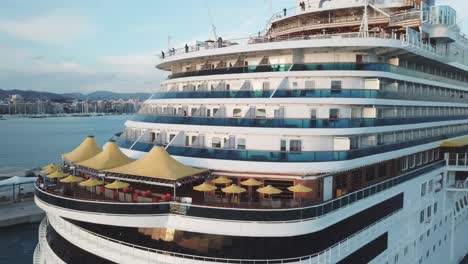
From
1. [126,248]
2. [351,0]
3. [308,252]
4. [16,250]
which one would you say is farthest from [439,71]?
[16,250]

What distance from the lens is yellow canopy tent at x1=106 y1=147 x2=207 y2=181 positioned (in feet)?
49.5

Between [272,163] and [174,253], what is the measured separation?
16.1 feet

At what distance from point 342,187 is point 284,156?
3.36 metres

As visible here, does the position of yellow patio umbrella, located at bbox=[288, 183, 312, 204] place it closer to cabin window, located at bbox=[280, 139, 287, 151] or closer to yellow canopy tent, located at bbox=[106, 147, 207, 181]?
cabin window, located at bbox=[280, 139, 287, 151]

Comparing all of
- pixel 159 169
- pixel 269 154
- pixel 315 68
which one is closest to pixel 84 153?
pixel 159 169

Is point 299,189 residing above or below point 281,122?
below

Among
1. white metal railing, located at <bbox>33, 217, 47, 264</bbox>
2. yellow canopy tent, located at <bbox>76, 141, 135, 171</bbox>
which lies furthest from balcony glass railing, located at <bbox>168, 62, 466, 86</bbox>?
white metal railing, located at <bbox>33, 217, 47, 264</bbox>

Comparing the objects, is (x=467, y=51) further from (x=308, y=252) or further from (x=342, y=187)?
(x=308, y=252)

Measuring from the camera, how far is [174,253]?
13.8 meters

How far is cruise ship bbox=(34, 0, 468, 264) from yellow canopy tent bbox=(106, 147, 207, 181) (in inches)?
2.1

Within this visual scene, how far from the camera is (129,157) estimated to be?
63.8 ft

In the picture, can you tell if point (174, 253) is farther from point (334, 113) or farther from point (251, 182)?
point (334, 113)

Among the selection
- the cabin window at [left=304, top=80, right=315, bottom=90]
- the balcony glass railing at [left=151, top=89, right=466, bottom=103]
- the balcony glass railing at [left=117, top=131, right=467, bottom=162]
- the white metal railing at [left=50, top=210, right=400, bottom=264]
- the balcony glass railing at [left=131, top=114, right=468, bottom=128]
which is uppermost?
the cabin window at [left=304, top=80, right=315, bottom=90]

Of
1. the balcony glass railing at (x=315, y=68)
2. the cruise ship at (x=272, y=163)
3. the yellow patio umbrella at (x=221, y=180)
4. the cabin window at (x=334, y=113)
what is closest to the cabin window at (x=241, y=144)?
the cruise ship at (x=272, y=163)
